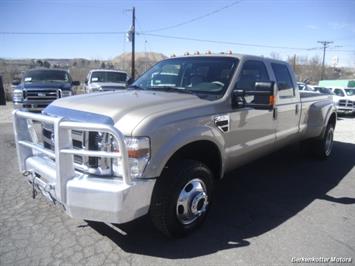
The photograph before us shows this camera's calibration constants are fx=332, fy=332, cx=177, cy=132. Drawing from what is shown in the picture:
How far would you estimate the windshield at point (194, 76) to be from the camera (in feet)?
12.9

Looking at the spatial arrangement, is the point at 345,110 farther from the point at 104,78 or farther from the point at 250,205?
the point at 250,205

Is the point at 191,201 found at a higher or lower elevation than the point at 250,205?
higher

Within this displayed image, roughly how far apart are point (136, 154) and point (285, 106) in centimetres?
306

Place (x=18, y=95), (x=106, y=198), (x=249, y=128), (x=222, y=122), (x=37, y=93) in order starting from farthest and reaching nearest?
(x=18, y=95)
(x=37, y=93)
(x=249, y=128)
(x=222, y=122)
(x=106, y=198)

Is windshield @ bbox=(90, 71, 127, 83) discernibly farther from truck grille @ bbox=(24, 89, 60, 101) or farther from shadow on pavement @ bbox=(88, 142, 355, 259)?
shadow on pavement @ bbox=(88, 142, 355, 259)

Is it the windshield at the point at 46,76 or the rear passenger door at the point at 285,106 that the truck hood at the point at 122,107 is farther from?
the windshield at the point at 46,76

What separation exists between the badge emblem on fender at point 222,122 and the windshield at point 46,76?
9784 millimetres

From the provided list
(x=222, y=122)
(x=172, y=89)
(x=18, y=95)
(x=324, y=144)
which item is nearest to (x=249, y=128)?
(x=222, y=122)

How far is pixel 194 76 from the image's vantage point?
13.8ft

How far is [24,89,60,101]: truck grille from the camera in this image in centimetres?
1083

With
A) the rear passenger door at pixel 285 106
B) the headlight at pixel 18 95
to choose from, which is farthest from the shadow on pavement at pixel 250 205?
the headlight at pixel 18 95

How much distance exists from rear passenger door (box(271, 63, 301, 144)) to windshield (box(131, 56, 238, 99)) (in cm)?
113

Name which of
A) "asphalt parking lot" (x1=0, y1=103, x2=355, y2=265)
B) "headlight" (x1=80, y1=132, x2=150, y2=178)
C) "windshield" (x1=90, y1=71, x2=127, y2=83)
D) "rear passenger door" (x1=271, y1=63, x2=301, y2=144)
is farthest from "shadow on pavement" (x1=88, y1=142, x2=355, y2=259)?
"windshield" (x1=90, y1=71, x2=127, y2=83)

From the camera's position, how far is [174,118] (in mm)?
3084
